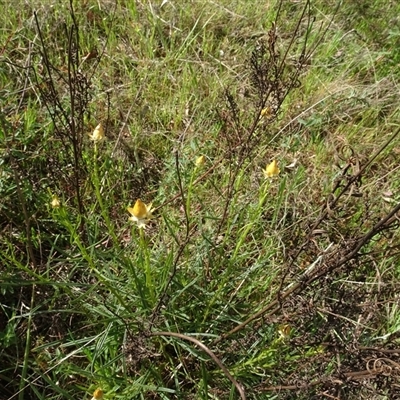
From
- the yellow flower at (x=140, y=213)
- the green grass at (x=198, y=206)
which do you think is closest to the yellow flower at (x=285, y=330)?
the green grass at (x=198, y=206)

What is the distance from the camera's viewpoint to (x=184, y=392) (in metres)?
1.29

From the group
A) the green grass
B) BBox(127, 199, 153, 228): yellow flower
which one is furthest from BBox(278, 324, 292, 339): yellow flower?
BBox(127, 199, 153, 228): yellow flower

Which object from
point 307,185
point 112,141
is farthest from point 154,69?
point 307,185

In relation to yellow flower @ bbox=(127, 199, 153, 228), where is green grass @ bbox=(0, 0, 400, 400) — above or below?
below

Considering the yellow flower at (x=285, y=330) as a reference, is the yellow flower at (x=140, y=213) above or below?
above

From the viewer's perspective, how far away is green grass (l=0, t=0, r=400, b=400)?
3.88 feet

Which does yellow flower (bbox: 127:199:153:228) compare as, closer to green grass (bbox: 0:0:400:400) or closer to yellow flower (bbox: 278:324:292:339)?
green grass (bbox: 0:0:400:400)

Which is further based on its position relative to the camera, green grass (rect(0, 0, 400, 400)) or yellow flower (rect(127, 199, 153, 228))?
green grass (rect(0, 0, 400, 400))

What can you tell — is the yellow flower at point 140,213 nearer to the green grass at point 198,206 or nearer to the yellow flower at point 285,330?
the green grass at point 198,206

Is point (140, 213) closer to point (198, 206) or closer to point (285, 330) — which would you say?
point (285, 330)

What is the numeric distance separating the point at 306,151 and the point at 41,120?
3.24 feet

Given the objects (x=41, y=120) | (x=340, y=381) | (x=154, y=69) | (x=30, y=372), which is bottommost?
Answer: (x=30, y=372)

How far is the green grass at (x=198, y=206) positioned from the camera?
118 cm

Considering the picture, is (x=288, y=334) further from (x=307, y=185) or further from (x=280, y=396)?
(x=307, y=185)
